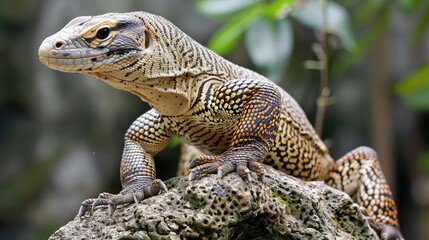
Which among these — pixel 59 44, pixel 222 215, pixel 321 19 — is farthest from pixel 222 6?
pixel 222 215

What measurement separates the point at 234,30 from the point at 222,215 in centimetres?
301

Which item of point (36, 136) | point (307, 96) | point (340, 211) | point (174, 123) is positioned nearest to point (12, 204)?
point (36, 136)

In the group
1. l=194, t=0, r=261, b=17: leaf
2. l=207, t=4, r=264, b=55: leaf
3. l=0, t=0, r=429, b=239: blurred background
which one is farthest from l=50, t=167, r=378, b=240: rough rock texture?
l=0, t=0, r=429, b=239: blurred background

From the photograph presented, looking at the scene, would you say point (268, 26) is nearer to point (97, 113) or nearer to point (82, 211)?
point (82, 211)

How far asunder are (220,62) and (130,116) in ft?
22.9

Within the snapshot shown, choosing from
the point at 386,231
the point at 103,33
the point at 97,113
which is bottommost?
the point at 97,113

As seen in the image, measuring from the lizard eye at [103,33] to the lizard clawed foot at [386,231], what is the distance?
1.92 m

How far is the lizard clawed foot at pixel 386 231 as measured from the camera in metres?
3.95

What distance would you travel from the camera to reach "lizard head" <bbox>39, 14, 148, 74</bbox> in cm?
320

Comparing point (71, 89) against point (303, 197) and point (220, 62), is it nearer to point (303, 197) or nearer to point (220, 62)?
point (220, 62)

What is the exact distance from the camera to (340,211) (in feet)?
11.5

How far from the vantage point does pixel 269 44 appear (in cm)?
566

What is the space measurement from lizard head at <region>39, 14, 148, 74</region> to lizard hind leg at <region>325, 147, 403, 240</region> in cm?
175

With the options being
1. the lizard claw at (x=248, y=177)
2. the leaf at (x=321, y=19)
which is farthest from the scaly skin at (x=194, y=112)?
the leaf at (x=321, y=19)
